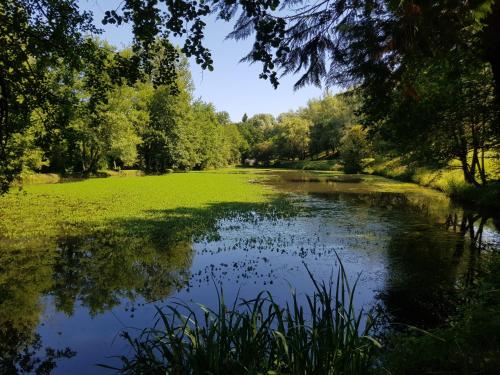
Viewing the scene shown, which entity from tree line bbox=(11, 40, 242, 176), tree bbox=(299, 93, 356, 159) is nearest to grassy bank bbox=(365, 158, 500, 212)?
tree line bbox=(11, 40, 242, 176)

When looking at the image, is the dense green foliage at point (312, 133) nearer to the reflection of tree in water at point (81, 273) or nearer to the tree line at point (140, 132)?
the tree line at point (140, 132)

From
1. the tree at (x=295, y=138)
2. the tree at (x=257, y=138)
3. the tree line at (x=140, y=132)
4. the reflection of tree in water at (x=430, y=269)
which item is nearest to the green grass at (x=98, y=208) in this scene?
the tree line at (x=140, y=132)

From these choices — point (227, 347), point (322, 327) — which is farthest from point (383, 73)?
point (227, 347)

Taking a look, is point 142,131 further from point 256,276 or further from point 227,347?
point 227,347

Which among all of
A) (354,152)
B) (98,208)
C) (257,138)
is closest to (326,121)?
(354,152)

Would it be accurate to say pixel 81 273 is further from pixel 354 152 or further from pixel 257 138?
pixel 257 138

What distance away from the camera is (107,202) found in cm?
2628

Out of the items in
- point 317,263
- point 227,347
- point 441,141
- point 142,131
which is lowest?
point 317,263

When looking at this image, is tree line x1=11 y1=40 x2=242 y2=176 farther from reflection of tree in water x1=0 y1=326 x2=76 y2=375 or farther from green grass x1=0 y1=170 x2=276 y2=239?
reflection of tree in water x1=0 y1=326 x2=76 y2=375

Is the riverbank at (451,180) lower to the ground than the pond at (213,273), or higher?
higher

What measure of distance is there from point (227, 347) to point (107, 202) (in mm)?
24187

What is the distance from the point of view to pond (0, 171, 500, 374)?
7871 millimetres

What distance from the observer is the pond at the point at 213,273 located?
25.8ft

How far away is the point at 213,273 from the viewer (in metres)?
11.5
